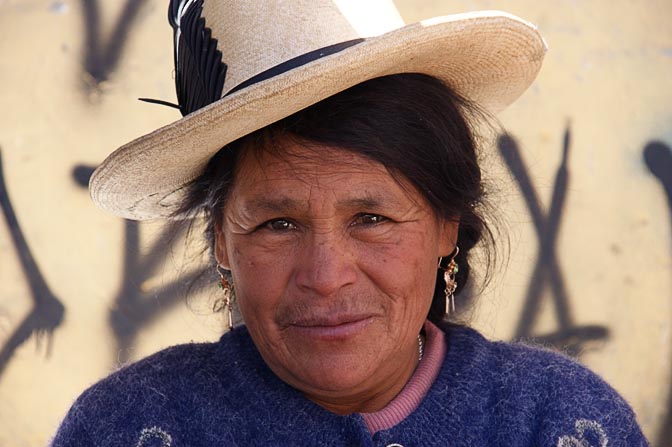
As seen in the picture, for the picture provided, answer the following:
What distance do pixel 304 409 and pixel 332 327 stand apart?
1.01 ft

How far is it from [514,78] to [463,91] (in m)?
0.16

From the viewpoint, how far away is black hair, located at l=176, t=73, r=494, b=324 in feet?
7.64

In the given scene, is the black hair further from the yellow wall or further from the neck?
the yellow wall

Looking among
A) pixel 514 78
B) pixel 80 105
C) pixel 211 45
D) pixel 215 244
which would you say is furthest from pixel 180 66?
pixel 80 105

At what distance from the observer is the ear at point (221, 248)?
264 centimetres

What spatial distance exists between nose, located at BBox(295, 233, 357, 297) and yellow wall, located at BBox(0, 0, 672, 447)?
180cm

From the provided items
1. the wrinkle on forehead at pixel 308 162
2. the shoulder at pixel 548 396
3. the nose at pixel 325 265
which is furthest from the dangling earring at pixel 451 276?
the nose at pixel 325 265

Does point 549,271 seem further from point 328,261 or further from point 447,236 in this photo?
point 328,261

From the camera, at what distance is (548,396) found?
267 centimetres

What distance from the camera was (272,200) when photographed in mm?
2348

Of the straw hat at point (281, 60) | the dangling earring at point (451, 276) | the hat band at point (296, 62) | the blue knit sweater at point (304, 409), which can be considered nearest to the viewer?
the straw hat at point (281, 60)

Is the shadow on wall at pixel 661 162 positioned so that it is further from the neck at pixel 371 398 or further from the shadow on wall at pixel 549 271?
the neck at pixel 371 398

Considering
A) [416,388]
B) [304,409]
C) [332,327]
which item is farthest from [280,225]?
[416,388]

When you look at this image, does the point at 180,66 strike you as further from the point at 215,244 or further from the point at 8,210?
the point at 8,210
